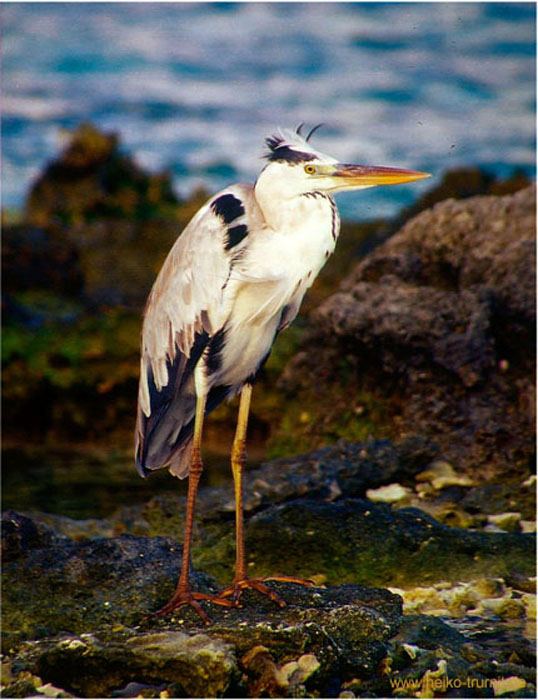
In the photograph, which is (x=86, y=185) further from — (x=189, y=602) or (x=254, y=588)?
(x=189, y=602)

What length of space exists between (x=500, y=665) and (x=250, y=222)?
2280mm

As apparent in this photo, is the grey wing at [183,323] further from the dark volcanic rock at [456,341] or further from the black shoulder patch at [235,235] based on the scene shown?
the dark volcanic rock at [456,341]

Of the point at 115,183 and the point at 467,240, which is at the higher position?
the point at 115,183

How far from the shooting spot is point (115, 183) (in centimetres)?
1656

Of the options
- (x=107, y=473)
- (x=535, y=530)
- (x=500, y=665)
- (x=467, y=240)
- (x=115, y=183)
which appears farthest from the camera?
(x=115, y=183)

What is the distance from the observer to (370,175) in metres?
4.64

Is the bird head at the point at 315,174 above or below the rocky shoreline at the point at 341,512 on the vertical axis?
above

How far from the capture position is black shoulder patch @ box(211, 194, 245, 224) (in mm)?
4859

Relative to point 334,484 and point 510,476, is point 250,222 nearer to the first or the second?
point 334,484

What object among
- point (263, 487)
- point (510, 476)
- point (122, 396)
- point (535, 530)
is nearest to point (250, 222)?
point (263, 487)

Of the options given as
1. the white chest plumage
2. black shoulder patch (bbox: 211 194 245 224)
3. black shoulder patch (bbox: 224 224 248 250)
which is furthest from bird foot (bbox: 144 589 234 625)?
black shoulder patch (bbox: 211 194 245 224)

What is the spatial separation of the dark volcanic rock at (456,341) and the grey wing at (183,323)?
230 centimetres

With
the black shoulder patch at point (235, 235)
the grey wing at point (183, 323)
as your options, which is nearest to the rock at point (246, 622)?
the grey wing at point (183, 323)

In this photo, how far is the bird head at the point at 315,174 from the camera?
182 inches
